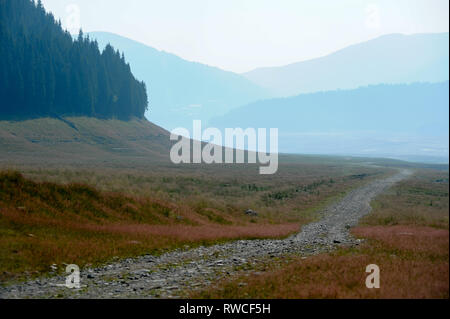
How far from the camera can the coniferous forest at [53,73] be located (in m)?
117

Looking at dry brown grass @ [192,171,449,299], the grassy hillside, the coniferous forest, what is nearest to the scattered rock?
dry brown grass @ [192,171,449,299]

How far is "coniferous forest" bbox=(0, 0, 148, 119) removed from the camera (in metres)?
117

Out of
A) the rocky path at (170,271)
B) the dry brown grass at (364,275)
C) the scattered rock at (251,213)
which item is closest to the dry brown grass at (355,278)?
the dry brown grass at (364,275)

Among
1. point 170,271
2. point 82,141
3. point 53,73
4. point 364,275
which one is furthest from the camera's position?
point 53,73

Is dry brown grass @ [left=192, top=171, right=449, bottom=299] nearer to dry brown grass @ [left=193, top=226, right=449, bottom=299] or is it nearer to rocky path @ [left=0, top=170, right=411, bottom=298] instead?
dry brown grass @ [left=193, top=226, right=449, bottom=299]

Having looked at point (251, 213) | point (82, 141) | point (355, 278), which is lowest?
point (251, 213)

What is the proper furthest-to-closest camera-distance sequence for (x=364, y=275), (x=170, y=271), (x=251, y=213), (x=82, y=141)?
(x=82, y=141) → (x=251, y=213) → (x=170, y=271) → (x=364, y=275)

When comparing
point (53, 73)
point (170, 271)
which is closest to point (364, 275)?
point (170, 271)

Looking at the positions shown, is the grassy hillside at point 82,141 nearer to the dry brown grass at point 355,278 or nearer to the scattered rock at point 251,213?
the scattered rock at point 251,213

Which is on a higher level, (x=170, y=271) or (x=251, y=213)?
(x=170, y=271)

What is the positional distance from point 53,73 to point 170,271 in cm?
13356

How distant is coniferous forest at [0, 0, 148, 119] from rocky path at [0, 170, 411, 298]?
113m

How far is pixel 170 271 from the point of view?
13.6 meters

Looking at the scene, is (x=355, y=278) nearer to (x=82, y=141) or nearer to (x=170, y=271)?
(x=170, y=271)
